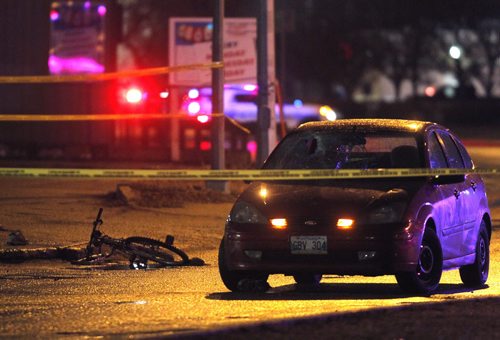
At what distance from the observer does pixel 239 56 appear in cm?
2841

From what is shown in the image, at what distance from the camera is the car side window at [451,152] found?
1166 centimetres

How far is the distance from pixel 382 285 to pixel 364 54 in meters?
62.8

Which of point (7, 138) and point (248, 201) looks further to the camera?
point (7, 138)

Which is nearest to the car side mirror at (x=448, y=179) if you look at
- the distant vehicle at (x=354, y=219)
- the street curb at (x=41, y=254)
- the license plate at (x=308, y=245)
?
the distant vehicle at (x=354, y=219)

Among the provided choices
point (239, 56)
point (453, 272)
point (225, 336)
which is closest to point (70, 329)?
point (225, 336)

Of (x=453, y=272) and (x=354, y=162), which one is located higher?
(x=354, y=162)

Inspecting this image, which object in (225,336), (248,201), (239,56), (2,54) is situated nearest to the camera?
(225,336)

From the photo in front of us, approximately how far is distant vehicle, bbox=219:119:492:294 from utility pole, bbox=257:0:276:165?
920 centimetres

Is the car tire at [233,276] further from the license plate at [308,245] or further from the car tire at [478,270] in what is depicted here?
the car tire at [478,270]

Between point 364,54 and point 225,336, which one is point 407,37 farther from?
point 225,336

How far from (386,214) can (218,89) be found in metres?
10.7

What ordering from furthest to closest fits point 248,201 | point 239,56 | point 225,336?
point 239,56 < point 248,201 < point 225,336

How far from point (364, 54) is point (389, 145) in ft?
204

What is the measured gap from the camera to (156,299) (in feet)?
31.8
